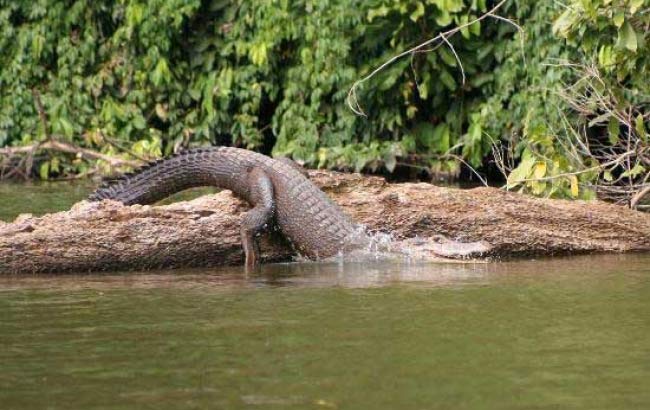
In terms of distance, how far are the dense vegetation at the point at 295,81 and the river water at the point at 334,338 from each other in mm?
4440

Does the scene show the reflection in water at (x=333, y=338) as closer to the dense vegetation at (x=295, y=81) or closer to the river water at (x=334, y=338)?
the river water at (x=334, y=338)

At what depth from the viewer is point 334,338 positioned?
6.67 m

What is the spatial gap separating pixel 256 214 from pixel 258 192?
32cm

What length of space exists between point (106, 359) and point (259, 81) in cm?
1216

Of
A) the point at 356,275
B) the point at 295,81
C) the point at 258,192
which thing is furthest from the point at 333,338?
the point at 295,81

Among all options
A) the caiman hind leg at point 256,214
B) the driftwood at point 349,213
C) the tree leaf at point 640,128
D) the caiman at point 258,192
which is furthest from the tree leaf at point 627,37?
the caiman hind leg at point 256,214

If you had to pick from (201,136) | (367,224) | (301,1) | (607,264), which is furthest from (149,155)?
(607,264)

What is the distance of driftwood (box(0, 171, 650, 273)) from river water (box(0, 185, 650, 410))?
0.21 meters

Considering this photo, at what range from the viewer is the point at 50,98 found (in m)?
18.6

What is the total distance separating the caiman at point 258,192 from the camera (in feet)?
31.7

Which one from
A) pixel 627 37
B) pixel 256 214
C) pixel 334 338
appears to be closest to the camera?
pixel 334 338

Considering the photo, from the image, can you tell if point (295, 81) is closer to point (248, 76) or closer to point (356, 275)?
point (248, 76)

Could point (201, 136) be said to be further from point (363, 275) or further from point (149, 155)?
point (363, 275)

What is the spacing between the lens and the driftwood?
9.09 m
